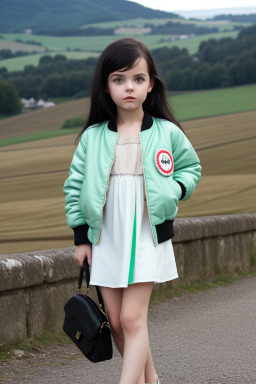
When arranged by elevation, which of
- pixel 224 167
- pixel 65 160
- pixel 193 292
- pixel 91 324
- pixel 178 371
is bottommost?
pixel 65 160

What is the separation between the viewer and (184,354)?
502cm

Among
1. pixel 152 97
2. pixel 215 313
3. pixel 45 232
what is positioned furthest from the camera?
pixel 45 232

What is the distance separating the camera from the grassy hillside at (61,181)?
12422 mm

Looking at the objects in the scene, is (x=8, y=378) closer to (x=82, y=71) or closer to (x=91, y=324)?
(x=91, y=324)

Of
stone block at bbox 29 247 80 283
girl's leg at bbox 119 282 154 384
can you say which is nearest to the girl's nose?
girl's leg at bbox 119 282 154 384

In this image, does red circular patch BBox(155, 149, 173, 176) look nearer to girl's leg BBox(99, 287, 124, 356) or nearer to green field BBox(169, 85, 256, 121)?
girl's leg BBox(99, 287, 124, 356)

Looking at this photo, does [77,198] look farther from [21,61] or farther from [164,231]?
[21,61]

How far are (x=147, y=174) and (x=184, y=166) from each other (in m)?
0.29

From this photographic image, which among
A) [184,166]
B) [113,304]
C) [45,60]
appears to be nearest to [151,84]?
[184,166]

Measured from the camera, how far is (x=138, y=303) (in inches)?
138

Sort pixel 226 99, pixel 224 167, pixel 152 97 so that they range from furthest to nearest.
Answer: pixel 226 99 < pixel 224 167 < pixel 152 97

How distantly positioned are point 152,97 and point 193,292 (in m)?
3.91

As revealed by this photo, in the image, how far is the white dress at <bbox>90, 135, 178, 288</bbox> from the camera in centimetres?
346

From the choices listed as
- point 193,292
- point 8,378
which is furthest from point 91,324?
point 193,292
